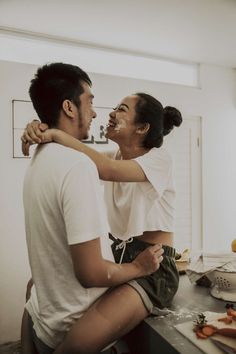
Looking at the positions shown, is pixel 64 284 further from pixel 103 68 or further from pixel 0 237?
pixel 103 68

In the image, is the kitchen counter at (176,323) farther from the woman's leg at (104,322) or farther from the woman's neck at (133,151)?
the woman's neck at (133,151)

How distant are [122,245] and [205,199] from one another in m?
2.54

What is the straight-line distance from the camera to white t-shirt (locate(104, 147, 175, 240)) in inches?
55.9

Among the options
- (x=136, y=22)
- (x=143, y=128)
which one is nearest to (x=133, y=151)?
(x=143, y=128)

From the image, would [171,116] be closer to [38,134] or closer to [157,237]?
[157,237]

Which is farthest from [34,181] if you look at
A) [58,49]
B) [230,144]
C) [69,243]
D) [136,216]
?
[230,144]

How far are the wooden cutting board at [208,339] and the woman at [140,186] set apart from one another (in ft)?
0.50

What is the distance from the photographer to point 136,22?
2736 mm

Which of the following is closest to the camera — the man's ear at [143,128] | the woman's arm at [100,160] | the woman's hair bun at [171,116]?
the woman's arm at [100,160]

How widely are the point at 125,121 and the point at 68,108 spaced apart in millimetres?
553

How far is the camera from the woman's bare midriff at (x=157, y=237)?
1478mm

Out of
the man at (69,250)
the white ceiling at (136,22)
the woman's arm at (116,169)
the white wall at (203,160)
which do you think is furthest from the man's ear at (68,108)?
the white wall at (203,160)

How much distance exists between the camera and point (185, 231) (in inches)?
148

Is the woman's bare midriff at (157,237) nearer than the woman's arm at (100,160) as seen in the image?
No
